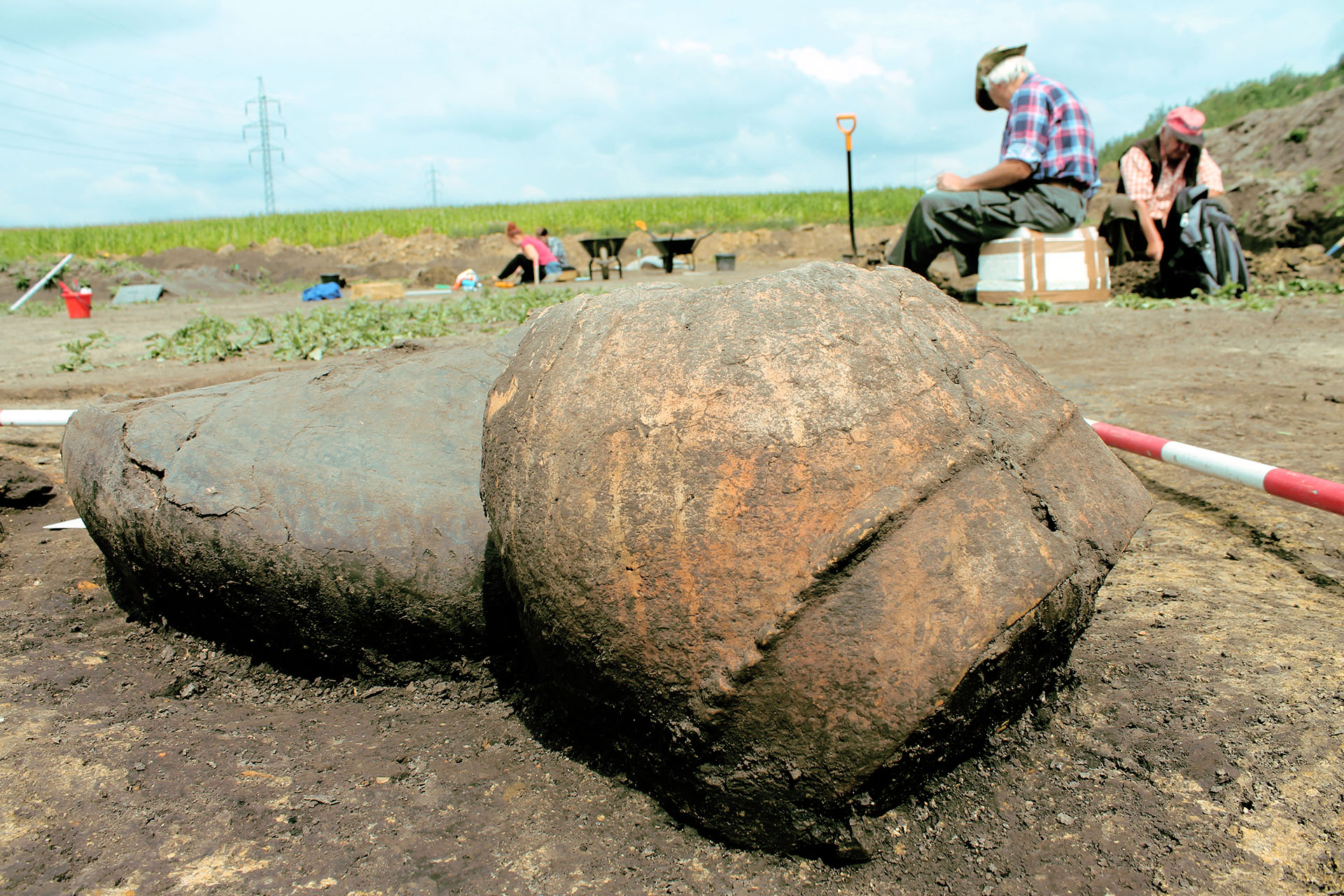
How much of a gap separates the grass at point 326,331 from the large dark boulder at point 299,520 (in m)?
3.82

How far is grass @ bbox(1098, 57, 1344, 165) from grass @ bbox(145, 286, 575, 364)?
17389 mm

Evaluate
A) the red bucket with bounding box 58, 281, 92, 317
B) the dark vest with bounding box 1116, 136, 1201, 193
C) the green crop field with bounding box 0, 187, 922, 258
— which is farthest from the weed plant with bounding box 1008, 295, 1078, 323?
the green crop field with bounding box 0, 187, 922, 258

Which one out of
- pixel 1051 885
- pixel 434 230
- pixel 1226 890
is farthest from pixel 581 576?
pixel 434 230

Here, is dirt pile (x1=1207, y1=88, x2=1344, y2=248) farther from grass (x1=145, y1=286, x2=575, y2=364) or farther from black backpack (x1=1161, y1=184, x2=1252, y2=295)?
grass (x1=145, y1=286, x2=575, y2=364)

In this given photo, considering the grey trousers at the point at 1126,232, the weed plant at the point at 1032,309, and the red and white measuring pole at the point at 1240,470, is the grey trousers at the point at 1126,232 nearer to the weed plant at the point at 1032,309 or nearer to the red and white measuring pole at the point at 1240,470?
the weed plant at the point at 1032,309

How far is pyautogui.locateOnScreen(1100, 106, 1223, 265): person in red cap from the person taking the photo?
7.73 metres

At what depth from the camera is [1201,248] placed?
7926mm

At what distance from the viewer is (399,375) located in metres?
2.95

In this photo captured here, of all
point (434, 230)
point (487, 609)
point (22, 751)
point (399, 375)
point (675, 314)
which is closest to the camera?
point (675, 314)

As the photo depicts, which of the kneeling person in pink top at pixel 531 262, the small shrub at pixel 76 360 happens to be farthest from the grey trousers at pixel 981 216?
the kneeling person in pink top at pixel 531 262

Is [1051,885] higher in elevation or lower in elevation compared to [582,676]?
lower

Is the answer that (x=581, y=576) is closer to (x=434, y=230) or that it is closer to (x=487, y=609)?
(x=487, y=609)

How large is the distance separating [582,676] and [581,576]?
0.23 m

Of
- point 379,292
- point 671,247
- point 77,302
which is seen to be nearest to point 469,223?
point 671,247
